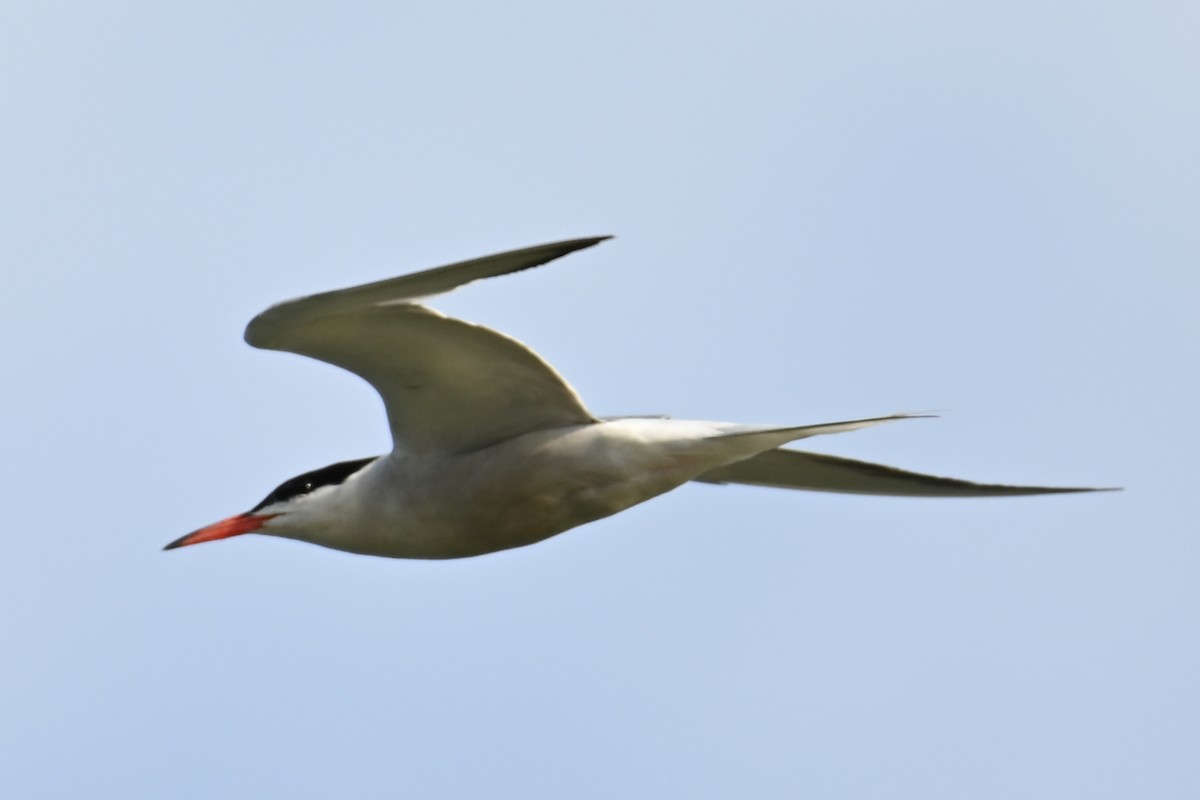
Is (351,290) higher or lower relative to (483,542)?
higher

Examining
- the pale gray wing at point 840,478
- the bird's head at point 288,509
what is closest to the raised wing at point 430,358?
the bird's head at point 288,509

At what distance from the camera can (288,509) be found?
27.0 ft

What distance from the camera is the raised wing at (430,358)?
6.68 meters

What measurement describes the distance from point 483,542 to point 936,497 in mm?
2007

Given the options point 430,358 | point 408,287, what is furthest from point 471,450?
point 408,287

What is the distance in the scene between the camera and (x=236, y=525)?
8.36m

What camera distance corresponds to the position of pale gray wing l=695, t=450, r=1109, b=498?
8.18 m

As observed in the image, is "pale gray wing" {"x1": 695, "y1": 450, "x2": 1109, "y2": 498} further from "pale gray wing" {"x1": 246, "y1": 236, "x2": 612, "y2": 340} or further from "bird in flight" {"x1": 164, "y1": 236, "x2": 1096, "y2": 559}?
"pale gray wing" {"x1": 246, "y1": 236, "x2": 612, "y2": 340}

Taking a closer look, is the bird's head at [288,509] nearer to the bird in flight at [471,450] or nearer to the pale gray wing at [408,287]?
the bird in flight at [471,450]

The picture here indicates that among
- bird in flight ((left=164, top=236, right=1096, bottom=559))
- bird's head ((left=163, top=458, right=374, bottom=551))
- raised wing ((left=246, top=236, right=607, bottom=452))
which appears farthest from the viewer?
bird's head ((left=163, top=458, right=374, bottom=551))

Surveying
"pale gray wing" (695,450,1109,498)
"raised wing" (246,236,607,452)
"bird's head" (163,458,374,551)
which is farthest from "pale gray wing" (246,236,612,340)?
"pale gray wing" (695,450,1109,498)

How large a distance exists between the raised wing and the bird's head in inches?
16.8

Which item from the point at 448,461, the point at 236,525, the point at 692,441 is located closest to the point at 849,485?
the point at 692,441

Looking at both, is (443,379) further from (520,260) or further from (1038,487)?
(1038,487)
